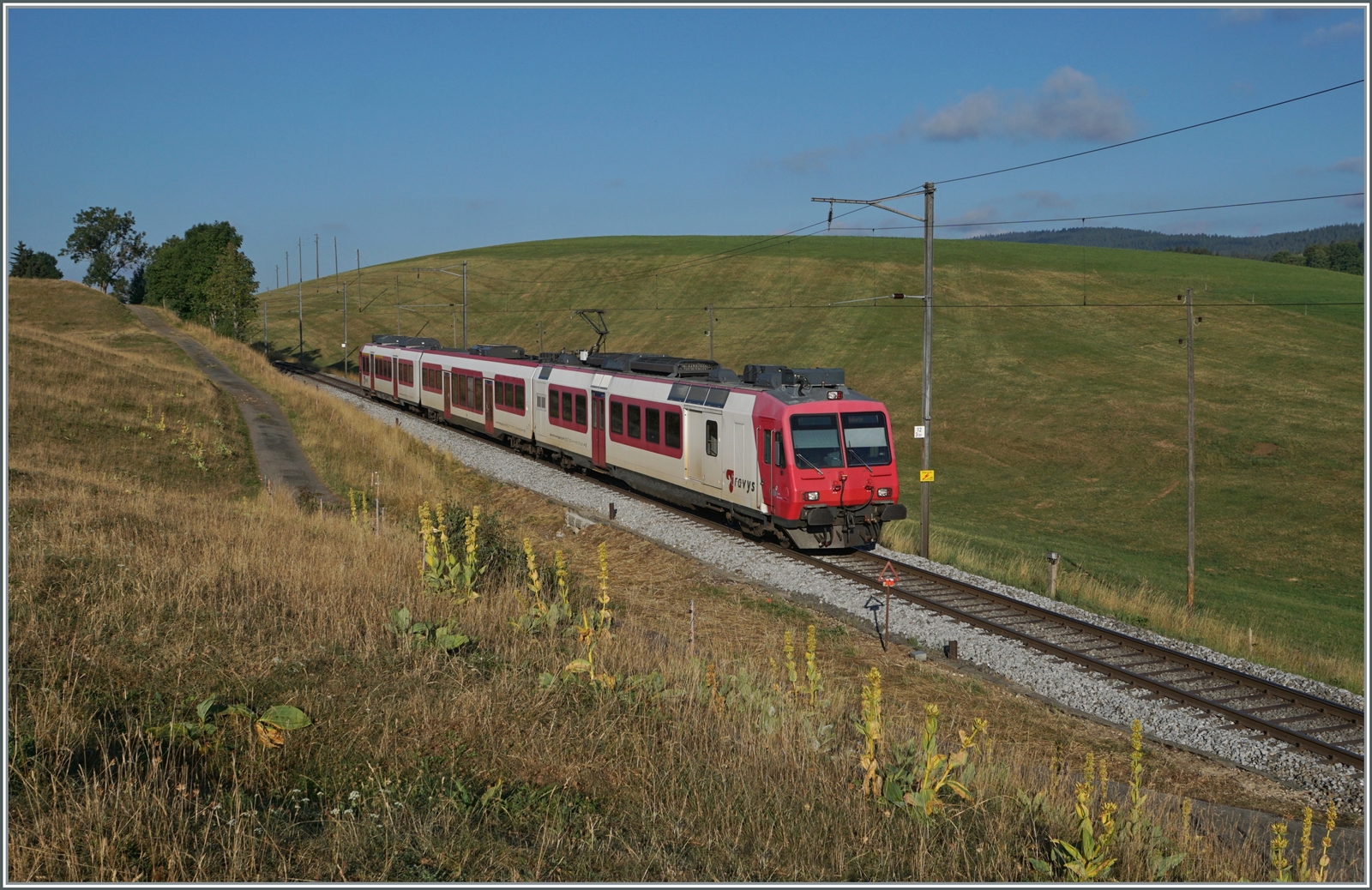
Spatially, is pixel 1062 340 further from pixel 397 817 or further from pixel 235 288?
pixel 397 817

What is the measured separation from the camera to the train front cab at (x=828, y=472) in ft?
61.7

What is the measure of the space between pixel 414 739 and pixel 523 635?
2991mm

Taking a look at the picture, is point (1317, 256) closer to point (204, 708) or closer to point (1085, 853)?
point (1085, 853)

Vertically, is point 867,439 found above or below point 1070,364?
below

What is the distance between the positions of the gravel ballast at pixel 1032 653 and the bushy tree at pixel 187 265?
7668 centimetres

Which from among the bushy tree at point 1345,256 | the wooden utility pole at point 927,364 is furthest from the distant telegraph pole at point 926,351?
the bushy tree at point 1345,256

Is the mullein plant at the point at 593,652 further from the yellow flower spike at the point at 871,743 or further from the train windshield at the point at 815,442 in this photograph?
the train windshield at the point at 815,442

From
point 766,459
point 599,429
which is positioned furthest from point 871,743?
point 599,429

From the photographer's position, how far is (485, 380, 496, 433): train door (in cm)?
3681

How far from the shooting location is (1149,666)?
45.9 ft

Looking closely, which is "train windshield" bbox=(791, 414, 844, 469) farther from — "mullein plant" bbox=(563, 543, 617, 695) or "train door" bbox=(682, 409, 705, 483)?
"mullein plant" bbox=(563, 543, 617, 695)

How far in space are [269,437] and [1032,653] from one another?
83.1 ft

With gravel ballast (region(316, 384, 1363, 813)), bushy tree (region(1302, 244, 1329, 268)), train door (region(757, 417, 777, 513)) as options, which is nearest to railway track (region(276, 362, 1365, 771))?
gravel ballast (region(316, 384, 1363, 813))

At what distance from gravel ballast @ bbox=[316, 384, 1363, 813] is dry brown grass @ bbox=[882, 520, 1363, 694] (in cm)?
138
